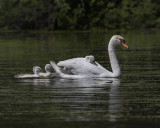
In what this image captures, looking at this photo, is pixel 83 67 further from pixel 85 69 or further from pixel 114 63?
pixel 114 63

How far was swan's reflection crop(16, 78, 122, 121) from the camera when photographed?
32.9ft

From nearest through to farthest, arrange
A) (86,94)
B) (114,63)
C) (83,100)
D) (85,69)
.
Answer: (83,100), (86,94), (85,69), (114,63)

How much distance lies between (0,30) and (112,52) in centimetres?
2866

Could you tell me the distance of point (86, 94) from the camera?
11.7m

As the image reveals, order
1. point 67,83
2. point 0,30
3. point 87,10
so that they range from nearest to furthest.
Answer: point 67,83 < point 0,30 < point 87,10

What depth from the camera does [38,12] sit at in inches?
1747

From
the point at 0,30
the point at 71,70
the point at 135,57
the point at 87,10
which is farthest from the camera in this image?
the point at 87,10

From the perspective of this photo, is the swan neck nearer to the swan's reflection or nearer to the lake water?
the lake water

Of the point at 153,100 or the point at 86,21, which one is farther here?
the point at 86,21

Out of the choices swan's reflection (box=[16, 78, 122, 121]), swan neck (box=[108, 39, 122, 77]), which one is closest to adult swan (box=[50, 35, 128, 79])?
swan neck (box=[108, 39, 122, 77])

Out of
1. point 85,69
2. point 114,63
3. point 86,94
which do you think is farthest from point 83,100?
point 114,63

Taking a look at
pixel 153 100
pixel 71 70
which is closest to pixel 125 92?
pixel 153 100

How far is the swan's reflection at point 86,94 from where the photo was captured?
10.0m

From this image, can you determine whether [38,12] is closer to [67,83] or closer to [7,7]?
[7,7]
